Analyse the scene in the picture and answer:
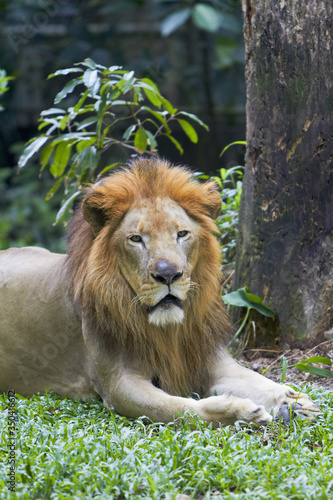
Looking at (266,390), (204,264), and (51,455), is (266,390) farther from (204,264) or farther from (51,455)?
(51,455)

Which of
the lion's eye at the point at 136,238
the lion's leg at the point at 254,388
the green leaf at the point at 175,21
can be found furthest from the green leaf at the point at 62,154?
the green leaf at the point at 175,21

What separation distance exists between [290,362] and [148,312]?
112 cm

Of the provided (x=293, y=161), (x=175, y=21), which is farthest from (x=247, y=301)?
(x=175, y=21)

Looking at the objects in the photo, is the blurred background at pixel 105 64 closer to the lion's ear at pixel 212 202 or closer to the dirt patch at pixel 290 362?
the dirt patch at pixel 290 362

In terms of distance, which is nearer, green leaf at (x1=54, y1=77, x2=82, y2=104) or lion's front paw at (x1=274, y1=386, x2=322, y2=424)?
lion's front paw at (x1=274, y1=386, x2=322, y2=424)

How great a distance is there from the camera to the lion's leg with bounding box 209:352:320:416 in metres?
3.08

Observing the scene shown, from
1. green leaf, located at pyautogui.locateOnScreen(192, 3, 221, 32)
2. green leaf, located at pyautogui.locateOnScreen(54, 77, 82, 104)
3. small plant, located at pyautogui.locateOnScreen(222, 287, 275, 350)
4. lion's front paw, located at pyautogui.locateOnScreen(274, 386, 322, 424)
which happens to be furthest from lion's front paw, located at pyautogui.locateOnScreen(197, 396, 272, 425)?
green leaf, located at pyautogui.locateOnScreen(192, 3, 221, 32)

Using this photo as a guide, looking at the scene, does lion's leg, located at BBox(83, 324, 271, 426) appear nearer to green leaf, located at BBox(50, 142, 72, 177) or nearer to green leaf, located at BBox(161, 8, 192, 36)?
green leaf, located at BBox(50, 142, 72, 177)

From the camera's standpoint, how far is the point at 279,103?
3.99m

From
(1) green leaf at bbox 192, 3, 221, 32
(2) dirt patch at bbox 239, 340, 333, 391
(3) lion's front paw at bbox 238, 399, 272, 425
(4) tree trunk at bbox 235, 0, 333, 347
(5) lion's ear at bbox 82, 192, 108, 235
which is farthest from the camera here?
(1) green leaf at bbox 192, 3, 221, 32

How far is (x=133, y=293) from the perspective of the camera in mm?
3340

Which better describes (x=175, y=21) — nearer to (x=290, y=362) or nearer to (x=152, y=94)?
(x=152, y=94)

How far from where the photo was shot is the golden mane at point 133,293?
11.0ft

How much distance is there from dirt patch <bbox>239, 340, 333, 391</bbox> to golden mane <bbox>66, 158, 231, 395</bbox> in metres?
0.47
